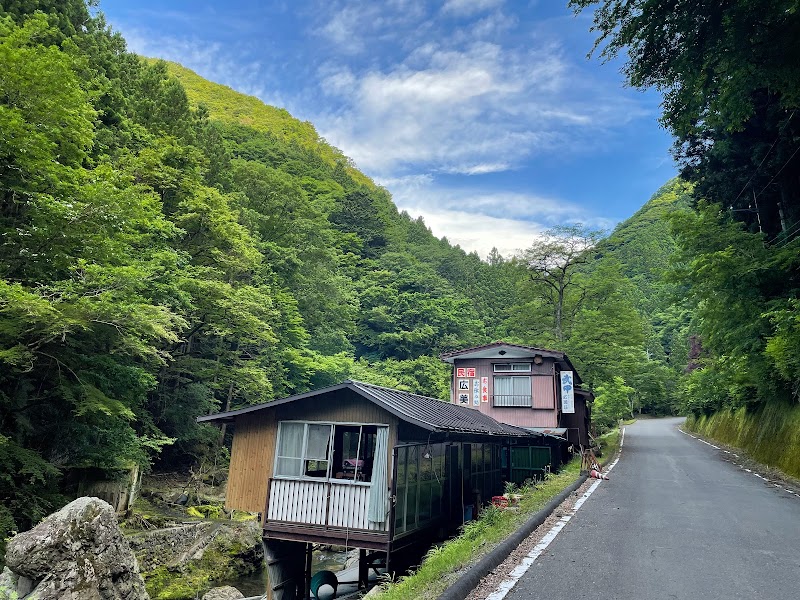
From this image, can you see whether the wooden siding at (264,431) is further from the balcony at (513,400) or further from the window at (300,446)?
the balcony at (513,400)

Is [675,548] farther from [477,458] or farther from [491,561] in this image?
[477,458]

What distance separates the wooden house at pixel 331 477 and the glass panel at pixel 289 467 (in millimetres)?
22

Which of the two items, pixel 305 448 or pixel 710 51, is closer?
pixel 710 51

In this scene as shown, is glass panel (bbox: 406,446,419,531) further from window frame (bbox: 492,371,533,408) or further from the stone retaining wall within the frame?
window frame (bbox: 492,371,533,408)

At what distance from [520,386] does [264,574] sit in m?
13.4

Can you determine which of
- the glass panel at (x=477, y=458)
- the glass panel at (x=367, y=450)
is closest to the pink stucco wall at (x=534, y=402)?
the glass panel at (x=477, y=458)

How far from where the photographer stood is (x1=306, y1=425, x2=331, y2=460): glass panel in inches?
423

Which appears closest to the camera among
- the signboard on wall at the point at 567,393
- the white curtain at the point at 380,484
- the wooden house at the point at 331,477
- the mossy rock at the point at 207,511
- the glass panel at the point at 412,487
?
the white curtain at the point at 380,484

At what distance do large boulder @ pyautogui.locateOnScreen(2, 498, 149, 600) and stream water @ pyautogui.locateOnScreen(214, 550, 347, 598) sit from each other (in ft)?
15.9

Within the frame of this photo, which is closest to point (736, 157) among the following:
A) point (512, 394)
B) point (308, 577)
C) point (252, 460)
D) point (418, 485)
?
point (512, 394)

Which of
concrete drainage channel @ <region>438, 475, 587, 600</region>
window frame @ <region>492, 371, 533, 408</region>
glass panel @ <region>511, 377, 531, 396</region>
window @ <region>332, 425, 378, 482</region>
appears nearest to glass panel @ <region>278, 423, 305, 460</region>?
window @ <region>332, 425, 378, 482</region>

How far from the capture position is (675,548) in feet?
20.5

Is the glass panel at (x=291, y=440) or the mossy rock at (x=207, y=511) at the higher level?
the glass panel at (x=291, y=440)

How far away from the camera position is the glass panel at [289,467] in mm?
10883
